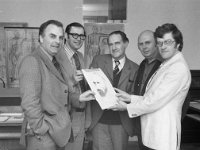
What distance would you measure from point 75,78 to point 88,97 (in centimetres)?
22

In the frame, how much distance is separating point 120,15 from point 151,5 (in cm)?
63

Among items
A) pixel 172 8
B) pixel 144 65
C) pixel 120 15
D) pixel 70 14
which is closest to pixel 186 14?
pixel 172 8

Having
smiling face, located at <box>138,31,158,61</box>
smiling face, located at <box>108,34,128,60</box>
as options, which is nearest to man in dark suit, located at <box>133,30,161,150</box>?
smiling face, located at <box>138,31,158,61</box>

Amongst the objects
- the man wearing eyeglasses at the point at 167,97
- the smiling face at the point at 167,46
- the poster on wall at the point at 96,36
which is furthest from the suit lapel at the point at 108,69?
the poster on wall at the point at 96,36

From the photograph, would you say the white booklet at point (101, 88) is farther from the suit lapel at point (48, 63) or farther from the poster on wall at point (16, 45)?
the poster on wall at point (16, 45)

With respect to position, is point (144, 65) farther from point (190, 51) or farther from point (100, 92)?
point (190, 51)

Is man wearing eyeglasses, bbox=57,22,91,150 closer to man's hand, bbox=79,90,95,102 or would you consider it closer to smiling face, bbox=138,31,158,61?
man's hand, bbox=79,90,95,102

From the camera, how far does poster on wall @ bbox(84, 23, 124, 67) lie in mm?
5152

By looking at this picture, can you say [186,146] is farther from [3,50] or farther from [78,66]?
[3,50]

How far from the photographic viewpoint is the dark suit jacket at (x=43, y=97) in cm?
207

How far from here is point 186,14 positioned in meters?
5.32

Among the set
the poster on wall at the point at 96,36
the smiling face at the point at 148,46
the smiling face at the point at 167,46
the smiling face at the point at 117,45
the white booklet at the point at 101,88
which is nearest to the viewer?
the smiling face at the point at 167,46

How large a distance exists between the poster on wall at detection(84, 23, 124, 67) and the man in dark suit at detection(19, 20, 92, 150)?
2.82 m

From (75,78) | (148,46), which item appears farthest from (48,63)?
(148,46)
